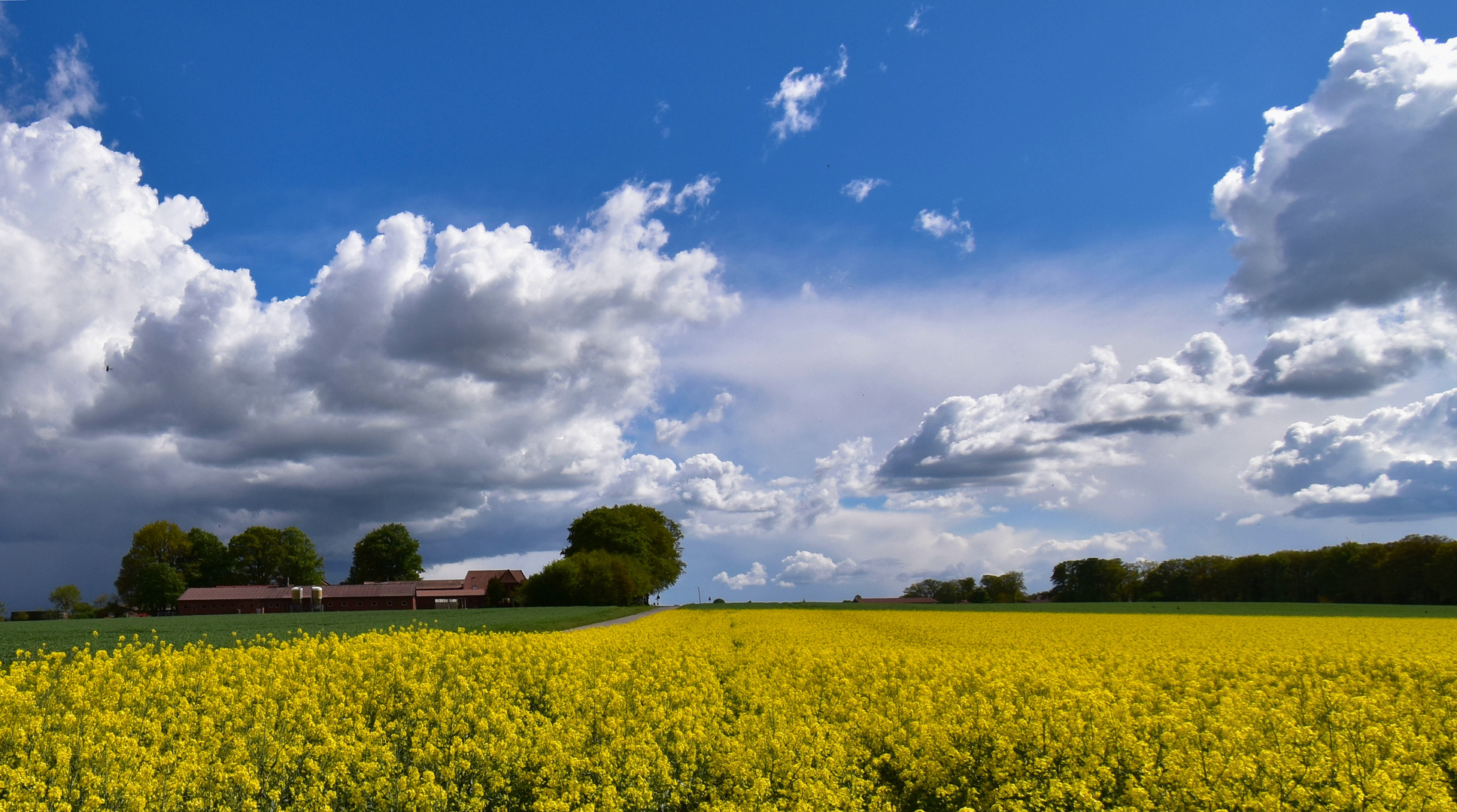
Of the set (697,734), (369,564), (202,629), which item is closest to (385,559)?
(369,564)

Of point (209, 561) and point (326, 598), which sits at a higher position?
point (209, 561)

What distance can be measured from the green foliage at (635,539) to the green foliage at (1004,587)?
61.6 m

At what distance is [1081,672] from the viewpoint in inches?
475

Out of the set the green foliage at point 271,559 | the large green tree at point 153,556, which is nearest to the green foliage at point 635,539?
the green foliage at point 271,559

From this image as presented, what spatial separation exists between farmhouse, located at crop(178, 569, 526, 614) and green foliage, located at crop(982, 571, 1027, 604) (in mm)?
82183

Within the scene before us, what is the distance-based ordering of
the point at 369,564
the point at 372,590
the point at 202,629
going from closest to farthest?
the point at 202,629 < the point at 372,590 < the point at 369,564

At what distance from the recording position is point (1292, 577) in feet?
315

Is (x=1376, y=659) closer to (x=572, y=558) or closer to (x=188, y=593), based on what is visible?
(x=572, y=558)

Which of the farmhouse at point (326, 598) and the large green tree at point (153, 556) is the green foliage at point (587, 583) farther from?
the large green tree at point (153, 556)

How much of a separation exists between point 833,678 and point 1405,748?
20.5 feet

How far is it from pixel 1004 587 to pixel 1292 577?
4629 centimetres

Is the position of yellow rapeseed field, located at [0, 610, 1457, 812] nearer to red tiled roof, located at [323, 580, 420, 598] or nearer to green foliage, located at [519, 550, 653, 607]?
green foliage, located at [519, 550, 653, 607]

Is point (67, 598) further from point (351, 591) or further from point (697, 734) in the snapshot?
point (697, 734)

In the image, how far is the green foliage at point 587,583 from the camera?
75188mm
